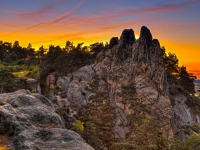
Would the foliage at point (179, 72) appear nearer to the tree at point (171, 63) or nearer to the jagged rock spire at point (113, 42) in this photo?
the tree at point (171, 63)

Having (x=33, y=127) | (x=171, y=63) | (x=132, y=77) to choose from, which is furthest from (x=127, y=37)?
(x=33, y=127)

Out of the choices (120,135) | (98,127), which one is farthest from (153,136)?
(120,135)

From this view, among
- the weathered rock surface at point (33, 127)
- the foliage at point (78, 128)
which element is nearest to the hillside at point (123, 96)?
the foliage at point (78, 128)

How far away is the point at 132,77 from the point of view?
7262cm

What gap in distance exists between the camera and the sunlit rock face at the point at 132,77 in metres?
65.2

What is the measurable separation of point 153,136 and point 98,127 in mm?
12473

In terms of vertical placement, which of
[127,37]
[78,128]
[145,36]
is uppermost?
[127,37]

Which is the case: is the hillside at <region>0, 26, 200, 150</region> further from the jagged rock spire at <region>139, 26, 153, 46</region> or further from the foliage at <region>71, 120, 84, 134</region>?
the foliage at <region>71, 120, 84, 134</region>

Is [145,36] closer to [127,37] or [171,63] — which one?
[127,37]

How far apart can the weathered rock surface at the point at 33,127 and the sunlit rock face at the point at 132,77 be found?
39.7 m

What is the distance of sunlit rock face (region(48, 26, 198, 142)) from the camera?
65.2m

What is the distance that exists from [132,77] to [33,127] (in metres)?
56.4

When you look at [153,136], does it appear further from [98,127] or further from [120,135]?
[120,135]

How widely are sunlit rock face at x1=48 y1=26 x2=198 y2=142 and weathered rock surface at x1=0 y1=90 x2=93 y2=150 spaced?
39702mm
